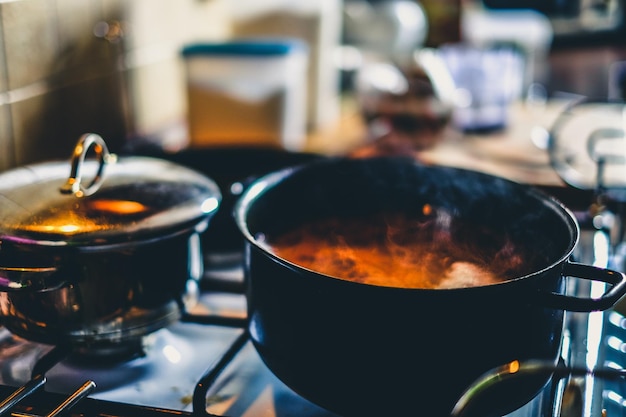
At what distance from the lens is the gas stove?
795mm

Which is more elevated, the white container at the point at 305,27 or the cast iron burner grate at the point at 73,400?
the white container at the point at 305,27

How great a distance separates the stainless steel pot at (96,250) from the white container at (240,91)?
81 cm

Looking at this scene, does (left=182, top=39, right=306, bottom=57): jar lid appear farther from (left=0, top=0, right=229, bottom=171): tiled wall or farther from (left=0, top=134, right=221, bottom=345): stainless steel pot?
(left=0, top=134, right=221, bottom=345): stainless steel pot

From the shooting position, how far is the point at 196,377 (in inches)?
35.7

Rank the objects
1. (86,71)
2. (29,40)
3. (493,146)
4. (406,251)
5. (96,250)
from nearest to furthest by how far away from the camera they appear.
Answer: (96,250)
(406,251)
(29,40)
(86,71)
(493,146)

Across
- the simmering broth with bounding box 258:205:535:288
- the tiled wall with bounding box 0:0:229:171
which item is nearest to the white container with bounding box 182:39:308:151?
the tiled wall with bounding box 0:0:229:171

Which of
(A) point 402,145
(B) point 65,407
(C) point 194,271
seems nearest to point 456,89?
(A) point 402,145

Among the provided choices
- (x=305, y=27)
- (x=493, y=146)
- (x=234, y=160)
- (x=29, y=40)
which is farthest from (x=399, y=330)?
(x=305, y=27)

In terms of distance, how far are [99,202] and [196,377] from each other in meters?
0.28

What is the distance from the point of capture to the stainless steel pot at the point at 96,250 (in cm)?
76

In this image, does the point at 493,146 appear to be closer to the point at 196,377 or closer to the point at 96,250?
the point at 196,377

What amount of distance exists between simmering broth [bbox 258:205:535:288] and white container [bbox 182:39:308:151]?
64 cm

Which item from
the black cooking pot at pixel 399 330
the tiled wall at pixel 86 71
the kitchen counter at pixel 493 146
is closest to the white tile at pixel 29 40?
the tiled wall at pixel 86 71

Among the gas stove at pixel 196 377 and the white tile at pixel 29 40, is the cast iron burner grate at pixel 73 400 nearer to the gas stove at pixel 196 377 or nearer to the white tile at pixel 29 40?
the gas stove at pixel 196 377
